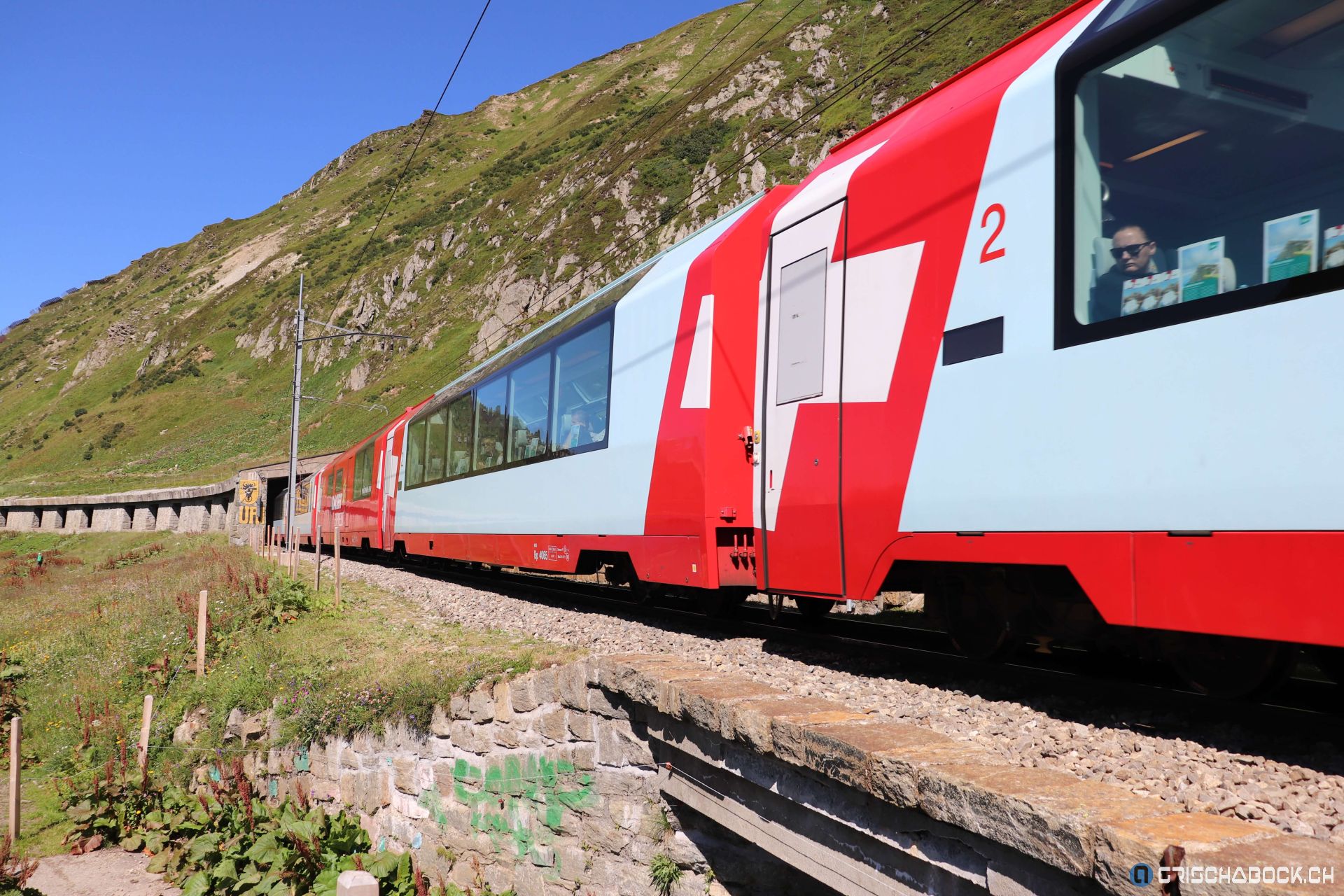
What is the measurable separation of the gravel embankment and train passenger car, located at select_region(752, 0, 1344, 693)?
0.46 meters

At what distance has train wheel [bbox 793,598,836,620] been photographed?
25.0 feet

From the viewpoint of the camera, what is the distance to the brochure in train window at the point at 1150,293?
3.88 meters

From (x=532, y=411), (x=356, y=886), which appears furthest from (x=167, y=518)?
(x=356, y=886)

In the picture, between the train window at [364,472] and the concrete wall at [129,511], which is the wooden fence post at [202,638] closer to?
the train window at [364,472]

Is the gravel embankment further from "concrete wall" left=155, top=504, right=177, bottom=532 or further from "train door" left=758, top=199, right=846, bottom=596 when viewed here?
"concrete wall" left=155, top=504, right=177, bottom=532

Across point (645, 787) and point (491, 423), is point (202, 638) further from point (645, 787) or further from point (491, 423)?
point (645, 787)

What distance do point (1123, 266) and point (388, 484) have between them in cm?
1871

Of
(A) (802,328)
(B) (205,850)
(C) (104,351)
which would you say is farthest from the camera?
(C) (104,351)

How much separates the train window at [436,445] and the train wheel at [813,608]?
9.54 m

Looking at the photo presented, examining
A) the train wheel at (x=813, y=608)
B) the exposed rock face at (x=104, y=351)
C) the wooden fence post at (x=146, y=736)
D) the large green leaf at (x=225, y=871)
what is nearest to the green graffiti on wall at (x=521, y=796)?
the train wheel at (x=813, y=608)

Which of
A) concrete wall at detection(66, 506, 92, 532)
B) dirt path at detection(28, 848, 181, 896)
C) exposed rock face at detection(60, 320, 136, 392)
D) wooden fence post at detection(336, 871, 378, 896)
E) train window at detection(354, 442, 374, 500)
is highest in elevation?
exposed rock face at detection(60, 320, 136, 392)

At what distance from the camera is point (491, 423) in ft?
44.9

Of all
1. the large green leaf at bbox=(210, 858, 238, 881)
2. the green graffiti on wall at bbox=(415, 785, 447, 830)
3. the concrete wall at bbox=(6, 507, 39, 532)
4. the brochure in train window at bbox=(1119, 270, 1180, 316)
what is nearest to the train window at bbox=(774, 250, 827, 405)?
the brochure in train window at bbox=(1119, 270, 1180, 316)

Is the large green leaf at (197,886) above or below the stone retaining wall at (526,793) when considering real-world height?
below
